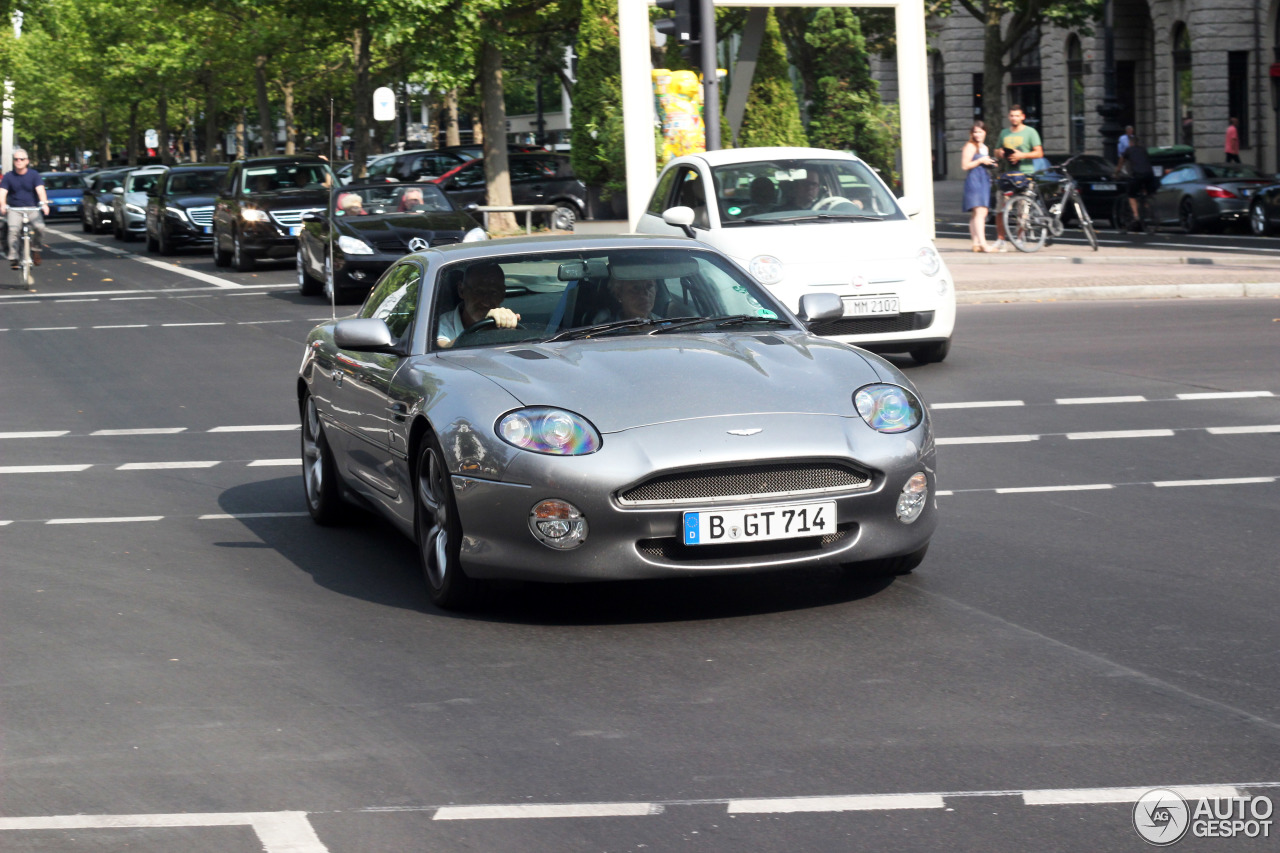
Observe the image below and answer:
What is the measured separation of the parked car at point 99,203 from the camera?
159 ft

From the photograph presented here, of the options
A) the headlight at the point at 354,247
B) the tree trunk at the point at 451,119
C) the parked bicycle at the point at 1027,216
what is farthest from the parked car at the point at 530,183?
the tree trunk at the point at 451,119

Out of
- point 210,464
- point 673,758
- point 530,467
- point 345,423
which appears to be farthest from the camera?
point 210,464

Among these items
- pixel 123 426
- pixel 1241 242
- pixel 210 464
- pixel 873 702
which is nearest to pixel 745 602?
pixel 873 702

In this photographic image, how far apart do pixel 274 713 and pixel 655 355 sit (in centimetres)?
206

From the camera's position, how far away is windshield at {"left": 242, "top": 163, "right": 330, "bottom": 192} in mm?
29703

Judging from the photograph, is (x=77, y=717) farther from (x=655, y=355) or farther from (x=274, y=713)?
(x=655, y=355)

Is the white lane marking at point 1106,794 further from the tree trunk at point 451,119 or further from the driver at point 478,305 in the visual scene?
the tree trunk at point 451,119

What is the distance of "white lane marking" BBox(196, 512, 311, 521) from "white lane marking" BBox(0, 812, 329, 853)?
4407 millimetres

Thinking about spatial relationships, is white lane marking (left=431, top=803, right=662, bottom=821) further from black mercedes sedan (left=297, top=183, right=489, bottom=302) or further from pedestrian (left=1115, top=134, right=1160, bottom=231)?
pedestrian (left=1115, top=134, right=1160, bottom=231)

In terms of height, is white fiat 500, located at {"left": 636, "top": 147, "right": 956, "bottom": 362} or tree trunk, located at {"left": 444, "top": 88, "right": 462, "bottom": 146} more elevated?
tree trunk, located at {"left": 444, "top": 88, "right": 462, "bottom": 146}

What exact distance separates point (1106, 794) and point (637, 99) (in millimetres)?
19572

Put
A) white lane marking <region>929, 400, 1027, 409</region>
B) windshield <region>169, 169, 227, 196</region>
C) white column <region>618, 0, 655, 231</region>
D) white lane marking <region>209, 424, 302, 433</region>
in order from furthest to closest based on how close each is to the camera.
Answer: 1. windshield <region>169, 169, 227, 196</region>
2. white column <region>618, 0, 655, 231</region>
3. white lane marking <region>929, 400, 1027, 409</region>
4. white lane marking <region>209, 424, 302, 433</region>

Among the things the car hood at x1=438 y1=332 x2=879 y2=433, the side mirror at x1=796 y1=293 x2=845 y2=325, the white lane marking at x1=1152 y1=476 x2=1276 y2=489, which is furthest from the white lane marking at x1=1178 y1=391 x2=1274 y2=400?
the car hood at x1=438 y1=332 x2=879 y2=433

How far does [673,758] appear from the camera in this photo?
471 centimetres
